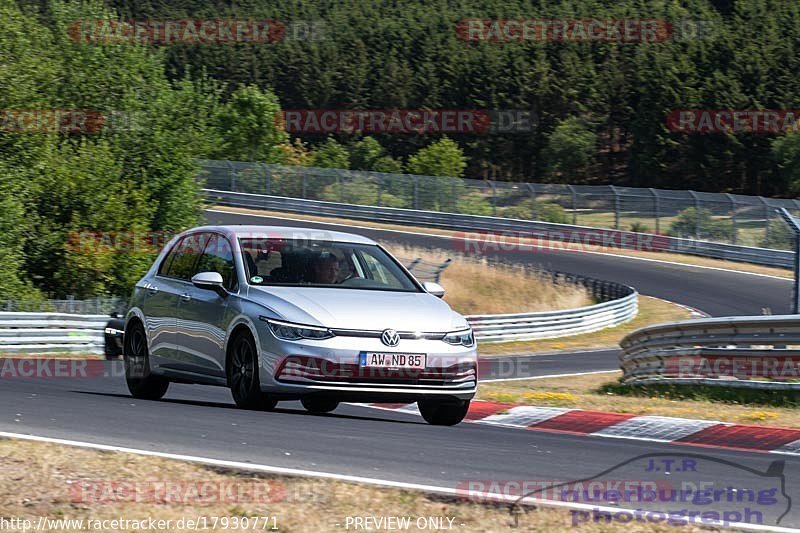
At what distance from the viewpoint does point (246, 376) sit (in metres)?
9.59

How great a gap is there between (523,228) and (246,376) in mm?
40164

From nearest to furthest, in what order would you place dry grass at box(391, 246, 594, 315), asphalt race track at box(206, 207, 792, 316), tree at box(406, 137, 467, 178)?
1. asphalt race track at box(206, 207, 792, 316)
2. dry grass at box(391, 246, 594, 315)
3. tree at box(406, 137, 467, 178)

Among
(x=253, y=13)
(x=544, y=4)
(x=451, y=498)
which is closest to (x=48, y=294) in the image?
(x=451, y=498)

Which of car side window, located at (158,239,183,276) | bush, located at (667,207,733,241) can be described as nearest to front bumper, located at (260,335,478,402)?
car side window, located at (158,239,183,276)

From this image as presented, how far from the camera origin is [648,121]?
86.1 m

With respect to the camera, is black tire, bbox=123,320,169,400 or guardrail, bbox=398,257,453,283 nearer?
black tire, bbox=123,320,169,400

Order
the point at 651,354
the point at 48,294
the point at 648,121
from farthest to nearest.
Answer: the point at 648,121, the point at 48,294, the point at 651,354

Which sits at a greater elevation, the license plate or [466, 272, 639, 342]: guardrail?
the license plate

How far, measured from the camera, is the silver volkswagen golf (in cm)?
911

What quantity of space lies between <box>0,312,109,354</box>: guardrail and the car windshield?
11596 mm

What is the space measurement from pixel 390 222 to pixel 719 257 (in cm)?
1469

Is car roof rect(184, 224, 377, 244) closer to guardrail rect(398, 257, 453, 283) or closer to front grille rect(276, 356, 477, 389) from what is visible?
front grille rect(276, 356, 477, 389)

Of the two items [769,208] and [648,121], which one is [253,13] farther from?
[769,208]

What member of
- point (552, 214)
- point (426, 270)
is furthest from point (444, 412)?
point (552, 214)
